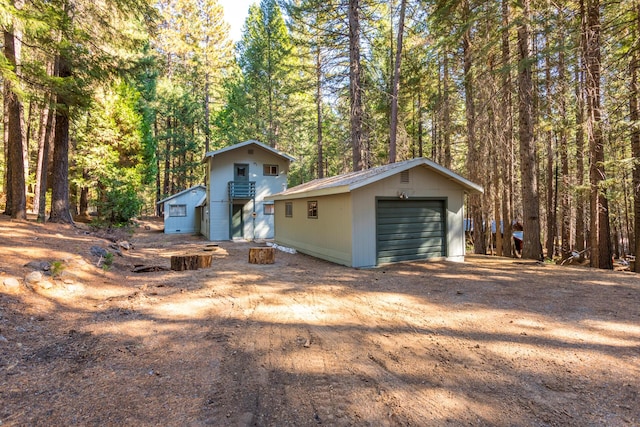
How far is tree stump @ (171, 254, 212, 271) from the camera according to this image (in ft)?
26.8

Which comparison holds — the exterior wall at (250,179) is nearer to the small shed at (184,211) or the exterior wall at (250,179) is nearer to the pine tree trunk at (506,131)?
the small shed at (184,211)

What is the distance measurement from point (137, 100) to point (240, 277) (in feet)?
69.9

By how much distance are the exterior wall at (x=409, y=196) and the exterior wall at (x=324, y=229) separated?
25cm

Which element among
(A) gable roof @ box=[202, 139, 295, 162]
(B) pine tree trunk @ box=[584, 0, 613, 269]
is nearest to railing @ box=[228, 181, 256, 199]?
(A) gable roof @ box=[202, 139, 295, 162]

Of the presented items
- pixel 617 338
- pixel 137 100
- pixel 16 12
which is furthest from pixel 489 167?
pixel 137 100

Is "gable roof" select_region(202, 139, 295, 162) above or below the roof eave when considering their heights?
above

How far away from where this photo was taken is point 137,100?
895 inches

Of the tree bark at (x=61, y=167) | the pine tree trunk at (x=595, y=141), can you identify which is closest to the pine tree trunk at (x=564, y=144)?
the pine tree trunk at (x=595, y=141)

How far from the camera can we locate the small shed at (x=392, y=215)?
28.6ft

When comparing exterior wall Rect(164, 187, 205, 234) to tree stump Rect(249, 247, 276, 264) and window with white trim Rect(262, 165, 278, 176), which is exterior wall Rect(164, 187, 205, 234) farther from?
tree stump Rect(249, 247, 276, 264)

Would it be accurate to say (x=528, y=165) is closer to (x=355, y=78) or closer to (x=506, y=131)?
(x=506, y=131)

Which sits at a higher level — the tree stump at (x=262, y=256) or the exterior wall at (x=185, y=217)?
the exterior wall at (x=185, y=217)

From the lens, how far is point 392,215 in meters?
9.18

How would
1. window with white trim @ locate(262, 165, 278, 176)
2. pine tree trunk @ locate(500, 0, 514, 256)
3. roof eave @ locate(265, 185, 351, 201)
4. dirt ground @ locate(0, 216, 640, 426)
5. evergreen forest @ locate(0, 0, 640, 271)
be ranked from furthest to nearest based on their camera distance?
1. window with white trim @ locate(262, 165, 278, 176)
2. pine tree trunk @ locate(500, 0, 514, 256)
3. evergreen forest @ locate(0, 0, 640, 271)
4. roof eave @ locate(265, 185, 351, 201)
5. dirt ground @ locate(0, 216, 640, 426)
